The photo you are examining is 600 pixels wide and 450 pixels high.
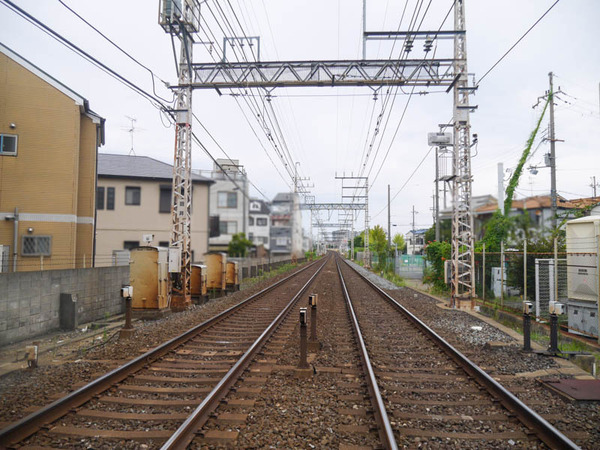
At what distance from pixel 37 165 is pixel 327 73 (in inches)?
426

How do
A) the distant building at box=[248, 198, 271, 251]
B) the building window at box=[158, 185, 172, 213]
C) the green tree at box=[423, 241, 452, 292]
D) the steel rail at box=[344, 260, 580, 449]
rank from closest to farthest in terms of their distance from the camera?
the steel rail at box=[344, 260, 580, 449] < the green tree at box=[423, 241, 452, 292] < the building window at box=[158, 185, 172, 213] < the distant building at box=[248, 198, 271, 251]

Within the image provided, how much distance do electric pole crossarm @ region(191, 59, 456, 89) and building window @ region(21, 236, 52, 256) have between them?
26.0ft

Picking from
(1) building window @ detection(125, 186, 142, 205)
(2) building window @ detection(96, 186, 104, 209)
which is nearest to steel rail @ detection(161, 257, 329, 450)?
(1) building window @ detection(125, 186, 142, 205)

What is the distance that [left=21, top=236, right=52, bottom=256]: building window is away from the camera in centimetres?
1492

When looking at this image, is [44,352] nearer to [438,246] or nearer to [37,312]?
[37,312]

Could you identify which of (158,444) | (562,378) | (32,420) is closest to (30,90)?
(32,420)

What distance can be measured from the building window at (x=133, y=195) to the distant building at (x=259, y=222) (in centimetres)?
3594

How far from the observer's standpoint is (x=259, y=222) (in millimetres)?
63594

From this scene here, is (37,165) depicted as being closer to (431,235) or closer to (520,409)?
(520,409)

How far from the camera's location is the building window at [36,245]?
1492 centimetres

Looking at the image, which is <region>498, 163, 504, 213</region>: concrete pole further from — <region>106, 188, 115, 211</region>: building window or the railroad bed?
<region>106, 188, 115, 211</region>: building window

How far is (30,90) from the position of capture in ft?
49.4

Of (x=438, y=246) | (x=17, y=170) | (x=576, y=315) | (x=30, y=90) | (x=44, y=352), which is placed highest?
(x=30, y=90)

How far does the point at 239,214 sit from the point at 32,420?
44.6m
